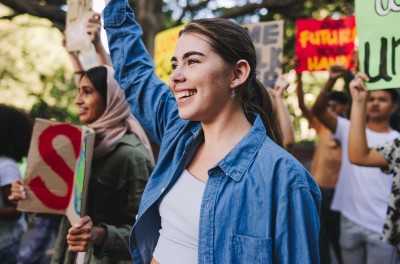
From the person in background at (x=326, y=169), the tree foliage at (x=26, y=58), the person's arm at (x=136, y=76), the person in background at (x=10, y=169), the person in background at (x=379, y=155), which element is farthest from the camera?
the tree foliage at (x=26, y=58)

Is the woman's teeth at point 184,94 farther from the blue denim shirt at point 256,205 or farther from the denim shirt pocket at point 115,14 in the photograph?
the denim shirt pocket at point 115,14

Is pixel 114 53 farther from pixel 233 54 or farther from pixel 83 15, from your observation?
pixel 83 15

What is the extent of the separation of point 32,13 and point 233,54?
627 centimetres

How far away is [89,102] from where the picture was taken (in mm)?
2828

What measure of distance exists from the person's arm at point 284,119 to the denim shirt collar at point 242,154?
5.75 ft

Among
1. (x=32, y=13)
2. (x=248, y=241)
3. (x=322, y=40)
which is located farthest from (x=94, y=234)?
(x=32, y=13)

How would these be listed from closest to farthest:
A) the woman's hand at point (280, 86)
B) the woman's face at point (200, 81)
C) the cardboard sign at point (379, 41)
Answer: the woman's face at point (200, 81)
the cardboard sign at point (379, 41)
the woman's hand at point (280, 86)

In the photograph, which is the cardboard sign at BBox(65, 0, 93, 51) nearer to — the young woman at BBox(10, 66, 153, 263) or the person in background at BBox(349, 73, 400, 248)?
the young woman at BBox(10, 66, 153, 263)

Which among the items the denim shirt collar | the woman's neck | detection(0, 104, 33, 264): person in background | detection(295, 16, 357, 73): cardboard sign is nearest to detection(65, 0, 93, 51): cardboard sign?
detection(0, 104, 33, 264): person in background

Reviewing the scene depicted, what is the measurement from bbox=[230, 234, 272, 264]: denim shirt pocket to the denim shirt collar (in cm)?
18

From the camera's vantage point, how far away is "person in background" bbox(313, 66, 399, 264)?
152 inches

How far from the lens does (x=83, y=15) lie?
3129 mm

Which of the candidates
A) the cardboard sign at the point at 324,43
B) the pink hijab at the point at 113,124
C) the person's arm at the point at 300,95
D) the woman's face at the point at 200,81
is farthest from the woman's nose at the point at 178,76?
the person's arm at the point at 300,95

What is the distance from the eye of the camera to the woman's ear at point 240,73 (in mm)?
1728
